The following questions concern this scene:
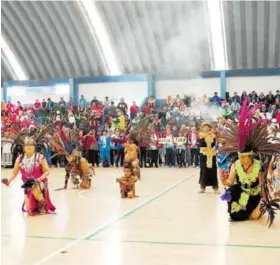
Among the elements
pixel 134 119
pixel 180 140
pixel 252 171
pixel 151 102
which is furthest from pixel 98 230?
pixel 151 102

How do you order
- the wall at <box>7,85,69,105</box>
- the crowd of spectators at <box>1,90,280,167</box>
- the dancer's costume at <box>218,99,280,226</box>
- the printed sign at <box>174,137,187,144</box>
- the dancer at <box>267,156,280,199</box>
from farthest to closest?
the wall at <box>7,85,69,105</box> → the crowd of spectators at <box>1,90,280,167</box> → the printed sign at <box>174,137,187,144</box> → the dancer at <box>267,156,280,199</box> → the dancer's costume at <box>218,99,280,226</box>

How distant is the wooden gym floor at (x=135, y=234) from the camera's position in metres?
4.42

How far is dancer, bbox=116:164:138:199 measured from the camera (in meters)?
8.45

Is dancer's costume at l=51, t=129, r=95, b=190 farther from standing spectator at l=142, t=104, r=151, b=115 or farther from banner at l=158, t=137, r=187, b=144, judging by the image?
standing spectator at l=142, t=104, r=151, b=115

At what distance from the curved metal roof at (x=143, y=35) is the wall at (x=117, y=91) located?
676 millimetres

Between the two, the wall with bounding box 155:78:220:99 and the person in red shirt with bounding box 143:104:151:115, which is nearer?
the person in red shirt with bounding box 143:104:151:115

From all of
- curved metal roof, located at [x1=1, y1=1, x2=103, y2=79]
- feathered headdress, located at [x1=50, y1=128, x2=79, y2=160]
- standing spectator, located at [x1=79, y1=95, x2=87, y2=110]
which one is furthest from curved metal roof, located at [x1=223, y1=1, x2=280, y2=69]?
feathered headdress, located at [x1=50, y1=128, x2=79, y2=160]

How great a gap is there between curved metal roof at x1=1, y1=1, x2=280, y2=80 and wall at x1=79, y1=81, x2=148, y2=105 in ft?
2.22

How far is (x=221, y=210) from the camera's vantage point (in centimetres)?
717

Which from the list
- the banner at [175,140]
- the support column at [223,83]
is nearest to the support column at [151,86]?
the support column at [223,83]

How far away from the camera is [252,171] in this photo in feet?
20.8

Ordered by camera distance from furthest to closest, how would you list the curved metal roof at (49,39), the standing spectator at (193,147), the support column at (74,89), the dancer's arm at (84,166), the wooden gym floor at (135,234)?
the support column at (74,89)
the curved metal roof at (49,39)
the standing spectator at (193,147)
the dancer's arm at (84,166)
the wooden gym floor at (135,234)

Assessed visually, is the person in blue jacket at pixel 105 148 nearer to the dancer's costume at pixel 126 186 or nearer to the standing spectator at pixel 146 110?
the standing spectator at pixel 146 110

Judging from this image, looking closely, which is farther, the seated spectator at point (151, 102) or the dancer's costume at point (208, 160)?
the seated spectator at point (151, 102)
